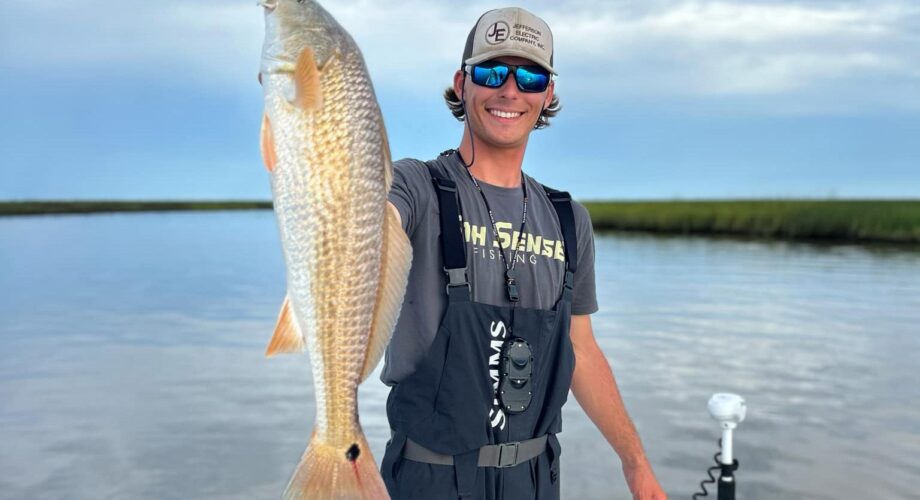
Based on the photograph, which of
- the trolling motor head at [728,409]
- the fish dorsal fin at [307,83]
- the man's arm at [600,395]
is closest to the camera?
the fish dorsal fin at [307,83]

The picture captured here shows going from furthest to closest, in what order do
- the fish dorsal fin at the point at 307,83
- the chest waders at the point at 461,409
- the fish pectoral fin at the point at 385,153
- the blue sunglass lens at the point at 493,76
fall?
the blue sunglass lens at the point at 493,76
the chest waders at the point at 461,409
the fish pectoral fin at the point at 385,153
the fish dorsal fin at the point at 307,83

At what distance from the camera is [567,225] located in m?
3.51

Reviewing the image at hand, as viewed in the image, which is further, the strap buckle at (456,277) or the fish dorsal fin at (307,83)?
the strap buckle at (456,277)

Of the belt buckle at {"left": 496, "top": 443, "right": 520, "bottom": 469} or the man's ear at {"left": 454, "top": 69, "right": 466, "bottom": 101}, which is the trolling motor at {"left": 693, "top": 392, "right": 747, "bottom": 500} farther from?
the man's ear at {"left": 454, "top": 69, "right": 466, "bottom": 101}

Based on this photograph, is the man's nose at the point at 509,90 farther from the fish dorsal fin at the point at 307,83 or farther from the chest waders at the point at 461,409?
the fish dorsal fin at the point at 307,83

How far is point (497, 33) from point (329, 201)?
1.69m

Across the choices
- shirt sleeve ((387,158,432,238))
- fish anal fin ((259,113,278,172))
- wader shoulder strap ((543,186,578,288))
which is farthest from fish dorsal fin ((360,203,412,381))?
wader shoulder strap ((543,186,578,288))

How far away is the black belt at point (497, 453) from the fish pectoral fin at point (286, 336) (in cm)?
123

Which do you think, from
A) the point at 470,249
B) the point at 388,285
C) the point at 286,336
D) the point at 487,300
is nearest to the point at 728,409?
the point at 487,300

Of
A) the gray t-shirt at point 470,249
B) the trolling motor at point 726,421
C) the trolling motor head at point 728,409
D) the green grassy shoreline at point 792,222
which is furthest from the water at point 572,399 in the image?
the green grassy shoreline at point 792,222

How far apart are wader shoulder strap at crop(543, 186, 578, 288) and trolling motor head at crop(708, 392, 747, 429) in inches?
94.1

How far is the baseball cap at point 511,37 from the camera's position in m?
3.25

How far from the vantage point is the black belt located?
3092 millimetres

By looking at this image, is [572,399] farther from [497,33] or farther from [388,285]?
[388,285]
